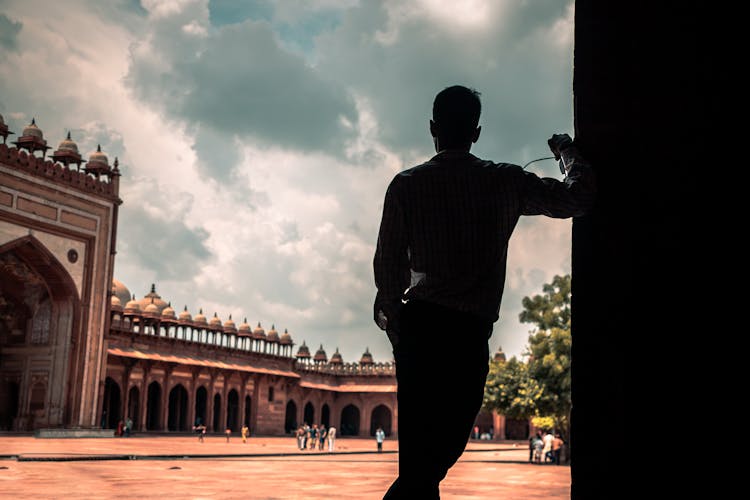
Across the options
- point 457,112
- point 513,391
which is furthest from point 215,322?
point 457,112

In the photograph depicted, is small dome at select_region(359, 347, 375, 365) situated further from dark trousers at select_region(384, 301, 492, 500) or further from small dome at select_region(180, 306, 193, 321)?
dark trousers at select_region(384, 301, 492, 500)

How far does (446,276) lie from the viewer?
1.73m

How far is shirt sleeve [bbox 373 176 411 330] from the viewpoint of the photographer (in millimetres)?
1797

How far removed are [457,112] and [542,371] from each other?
2005 centimetres

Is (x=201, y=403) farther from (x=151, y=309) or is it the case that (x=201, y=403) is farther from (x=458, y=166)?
(x=458, y=166)

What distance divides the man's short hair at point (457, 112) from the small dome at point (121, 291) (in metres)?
38.6

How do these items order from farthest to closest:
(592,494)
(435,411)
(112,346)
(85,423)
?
(112,346) → (85,423) → (592,494) → (435,411)

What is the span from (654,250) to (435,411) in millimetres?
579

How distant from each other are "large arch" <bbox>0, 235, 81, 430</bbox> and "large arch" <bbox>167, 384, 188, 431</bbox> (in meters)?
8.80

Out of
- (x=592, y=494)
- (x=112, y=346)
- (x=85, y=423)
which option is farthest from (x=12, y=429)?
(x=592, y=494)

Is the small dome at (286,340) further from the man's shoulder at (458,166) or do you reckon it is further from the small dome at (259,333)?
the man's shoulder at (458,166)

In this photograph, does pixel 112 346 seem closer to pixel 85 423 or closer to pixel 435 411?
pixel 85 423

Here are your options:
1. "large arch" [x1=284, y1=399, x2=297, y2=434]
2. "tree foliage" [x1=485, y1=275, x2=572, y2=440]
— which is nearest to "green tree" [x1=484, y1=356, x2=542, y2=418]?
"tree foliage" [x1=485, y1=275, x2=572, y2=440]

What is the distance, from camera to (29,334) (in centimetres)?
2873
